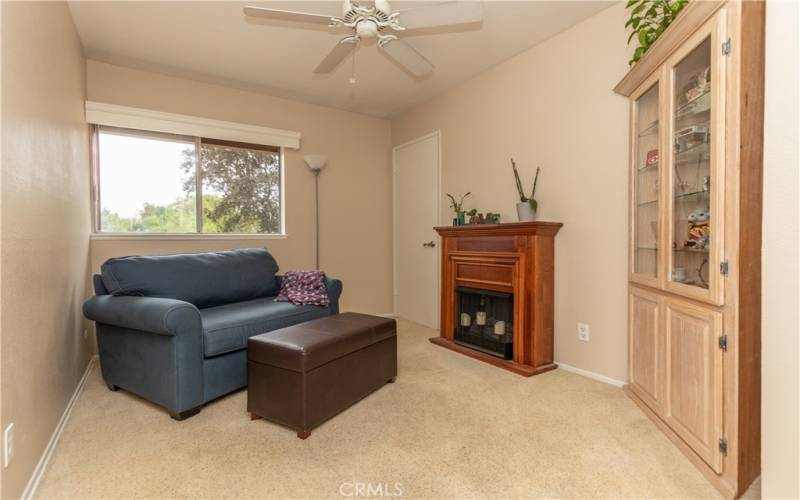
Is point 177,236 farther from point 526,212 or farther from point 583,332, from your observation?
point 583,332

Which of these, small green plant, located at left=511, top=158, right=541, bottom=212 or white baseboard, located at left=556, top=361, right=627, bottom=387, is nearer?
white baseboard, located at left=556, top=361, right=627, bottom=387

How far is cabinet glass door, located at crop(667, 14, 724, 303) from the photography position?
5.04 ft

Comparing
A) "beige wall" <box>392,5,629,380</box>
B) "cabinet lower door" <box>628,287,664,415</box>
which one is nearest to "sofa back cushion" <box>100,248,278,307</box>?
"beige wall" <box>392,5,629,380</box>

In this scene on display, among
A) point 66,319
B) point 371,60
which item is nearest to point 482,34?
point 371,60

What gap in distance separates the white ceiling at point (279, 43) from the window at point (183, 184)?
63 centimetres

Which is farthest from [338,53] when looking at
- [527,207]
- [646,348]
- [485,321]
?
[646,348]

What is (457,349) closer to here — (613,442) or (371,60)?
(613,442)

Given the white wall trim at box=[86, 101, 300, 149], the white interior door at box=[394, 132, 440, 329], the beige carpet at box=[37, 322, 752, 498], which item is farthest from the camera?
the white interior door at box=[394, 132, 440, 329]

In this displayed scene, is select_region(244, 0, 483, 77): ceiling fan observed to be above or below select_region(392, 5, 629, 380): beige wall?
above

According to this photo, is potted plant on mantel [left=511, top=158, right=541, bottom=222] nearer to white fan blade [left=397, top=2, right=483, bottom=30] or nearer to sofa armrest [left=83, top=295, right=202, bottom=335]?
white fan blade [left=397, top=2, right=483, bottom=30]

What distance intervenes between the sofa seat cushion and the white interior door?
1.51 meters

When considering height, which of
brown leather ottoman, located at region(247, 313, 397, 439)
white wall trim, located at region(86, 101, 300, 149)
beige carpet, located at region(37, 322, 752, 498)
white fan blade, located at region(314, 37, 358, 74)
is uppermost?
white fan blade, located at region(314, 37, 358, 74)

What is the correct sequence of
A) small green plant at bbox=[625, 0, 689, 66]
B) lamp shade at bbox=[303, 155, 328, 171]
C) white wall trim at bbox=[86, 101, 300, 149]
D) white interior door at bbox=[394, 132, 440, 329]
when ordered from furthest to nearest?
white interior door at bbox=[394, 132, 440, 329], lamp shade at bbox=[303, 155, 328, 171], white wall trim at bbox=[86, 101, 300, 149], small green plant at bbox=[625, 0, 689, 66]

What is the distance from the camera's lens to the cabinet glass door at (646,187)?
2.09 meters
